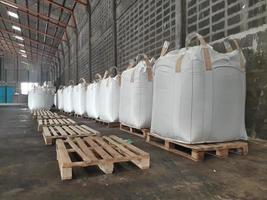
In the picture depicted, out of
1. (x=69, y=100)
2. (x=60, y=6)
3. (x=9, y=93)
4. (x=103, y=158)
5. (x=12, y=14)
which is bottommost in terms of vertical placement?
(x=103, y=158)

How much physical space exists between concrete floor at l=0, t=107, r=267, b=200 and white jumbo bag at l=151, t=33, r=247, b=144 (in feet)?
1.04

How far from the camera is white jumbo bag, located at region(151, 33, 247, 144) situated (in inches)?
125

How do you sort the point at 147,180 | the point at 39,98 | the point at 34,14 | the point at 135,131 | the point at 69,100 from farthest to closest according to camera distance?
1. the point at 34,14
2. the point at 39,98
3. the point at 69,100
4. the point at 135,131
5. the point at 147,180

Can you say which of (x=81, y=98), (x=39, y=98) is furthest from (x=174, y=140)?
(x=39, y=98)

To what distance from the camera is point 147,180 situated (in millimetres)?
2420

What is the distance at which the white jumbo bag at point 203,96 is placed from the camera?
10.4 feet

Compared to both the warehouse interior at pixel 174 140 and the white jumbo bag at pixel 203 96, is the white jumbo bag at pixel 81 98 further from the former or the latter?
the white jumbo bag at pixel 203 96

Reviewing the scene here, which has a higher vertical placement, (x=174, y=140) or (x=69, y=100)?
(x=69, y=100)

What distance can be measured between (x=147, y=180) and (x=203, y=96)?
1.26 metres

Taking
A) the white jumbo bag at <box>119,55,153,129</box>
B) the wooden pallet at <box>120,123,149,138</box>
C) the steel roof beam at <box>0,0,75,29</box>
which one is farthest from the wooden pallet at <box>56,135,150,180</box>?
the steel roof beam at <box>0,0,75,29</box>

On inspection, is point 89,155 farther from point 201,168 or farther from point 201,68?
point 201,68

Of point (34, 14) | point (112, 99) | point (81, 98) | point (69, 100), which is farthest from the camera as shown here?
point (34, 14)

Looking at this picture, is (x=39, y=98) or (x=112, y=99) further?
(x=39, y=98)

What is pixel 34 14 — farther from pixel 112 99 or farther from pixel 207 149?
pixel 207 149
